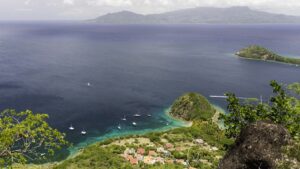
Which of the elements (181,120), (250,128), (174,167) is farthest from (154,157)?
(250,128)

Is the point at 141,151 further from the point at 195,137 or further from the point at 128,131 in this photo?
the point at 128,131

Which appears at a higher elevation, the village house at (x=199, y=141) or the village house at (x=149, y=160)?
the village house at (x=149, y=160)

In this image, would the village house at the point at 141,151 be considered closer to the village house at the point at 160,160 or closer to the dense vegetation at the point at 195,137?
the dense vegetation at the point at 195,137

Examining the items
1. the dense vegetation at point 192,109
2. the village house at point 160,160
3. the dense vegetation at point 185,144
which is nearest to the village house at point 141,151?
the dense vegetation at point 185,144

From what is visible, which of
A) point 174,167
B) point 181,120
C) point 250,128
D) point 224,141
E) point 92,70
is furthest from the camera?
point 92,70

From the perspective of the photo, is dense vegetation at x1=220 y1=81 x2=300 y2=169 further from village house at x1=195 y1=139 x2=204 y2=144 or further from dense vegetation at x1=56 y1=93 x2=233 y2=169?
village house at x1=195 y1=139 x2=204 y2=144

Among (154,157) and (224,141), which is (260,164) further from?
(224,141)
